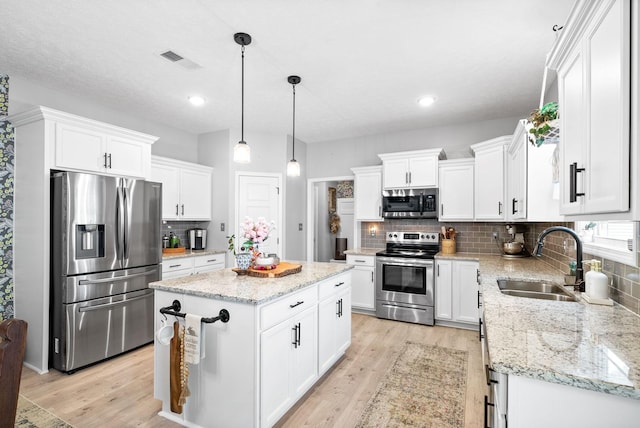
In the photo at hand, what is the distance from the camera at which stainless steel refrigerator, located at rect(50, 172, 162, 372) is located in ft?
9.20

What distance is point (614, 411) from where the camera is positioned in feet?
3.07

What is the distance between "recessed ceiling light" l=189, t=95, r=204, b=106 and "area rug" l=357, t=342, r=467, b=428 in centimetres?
337

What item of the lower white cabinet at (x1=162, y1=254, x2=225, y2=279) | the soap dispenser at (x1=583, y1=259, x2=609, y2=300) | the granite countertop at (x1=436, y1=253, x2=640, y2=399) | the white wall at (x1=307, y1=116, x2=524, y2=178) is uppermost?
the white wall at (x1=307, y1=116, x2=524, y2=178)

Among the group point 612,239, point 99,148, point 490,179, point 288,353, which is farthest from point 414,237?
point 99,148

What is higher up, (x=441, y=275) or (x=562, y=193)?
(x=562, y=193)

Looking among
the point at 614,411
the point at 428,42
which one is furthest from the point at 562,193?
the point at 428,42

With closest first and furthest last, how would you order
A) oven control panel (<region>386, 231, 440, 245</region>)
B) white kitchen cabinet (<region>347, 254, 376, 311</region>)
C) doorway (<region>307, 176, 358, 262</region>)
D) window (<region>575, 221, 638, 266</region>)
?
window (<region>575, 221, 638, 266</region>) < white kitchen cabinet (<region>347, 254, 376, 311</region>) < oven control panel (<region>386, 231, 440, 245</region>) < doorway (<region>307, 176, 358, 262</region>)

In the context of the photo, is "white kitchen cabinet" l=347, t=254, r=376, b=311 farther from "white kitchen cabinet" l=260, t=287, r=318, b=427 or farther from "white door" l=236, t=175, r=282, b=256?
"white kitchen cabinet" l=260, t=287, r=318, b=427

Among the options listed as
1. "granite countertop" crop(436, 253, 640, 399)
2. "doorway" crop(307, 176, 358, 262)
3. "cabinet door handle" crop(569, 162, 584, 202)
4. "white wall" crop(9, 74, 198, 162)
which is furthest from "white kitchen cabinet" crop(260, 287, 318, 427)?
"doorway" crop(307, 176, 358, 262)

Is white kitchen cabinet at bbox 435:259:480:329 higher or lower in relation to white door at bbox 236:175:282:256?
lower

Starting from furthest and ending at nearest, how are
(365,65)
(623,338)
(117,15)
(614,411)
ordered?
1. (365,65)
2. (117,15)
3. (623,338)
4. (614,411)

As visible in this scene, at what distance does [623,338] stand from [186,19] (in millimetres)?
2902

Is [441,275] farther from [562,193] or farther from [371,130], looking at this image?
[562,193]

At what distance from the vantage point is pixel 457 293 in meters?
3.96
